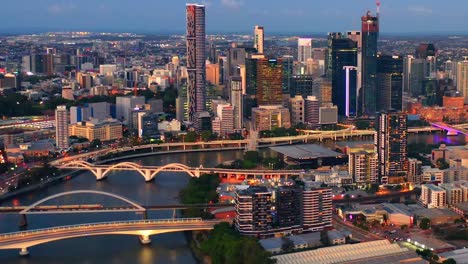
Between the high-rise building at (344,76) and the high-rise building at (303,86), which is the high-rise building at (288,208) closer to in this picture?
the high-rise building at (344,76)

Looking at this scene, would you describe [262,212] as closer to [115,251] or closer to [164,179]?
[115,251]

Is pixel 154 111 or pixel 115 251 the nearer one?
pixel 115 251

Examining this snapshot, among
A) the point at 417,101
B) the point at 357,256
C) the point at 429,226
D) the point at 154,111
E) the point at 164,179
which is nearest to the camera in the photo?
the point at 357,256

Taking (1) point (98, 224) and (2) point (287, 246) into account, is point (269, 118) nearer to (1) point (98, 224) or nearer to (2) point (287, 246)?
(1) point (98, 224)

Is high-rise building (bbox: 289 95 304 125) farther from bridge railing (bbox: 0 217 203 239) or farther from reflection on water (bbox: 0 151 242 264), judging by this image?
bridge railing (bbox: 0 217 203 239)

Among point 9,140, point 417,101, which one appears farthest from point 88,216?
point 417,101

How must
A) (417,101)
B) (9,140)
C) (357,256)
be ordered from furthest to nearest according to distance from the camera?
(417,101), (9,140), (357,256)
